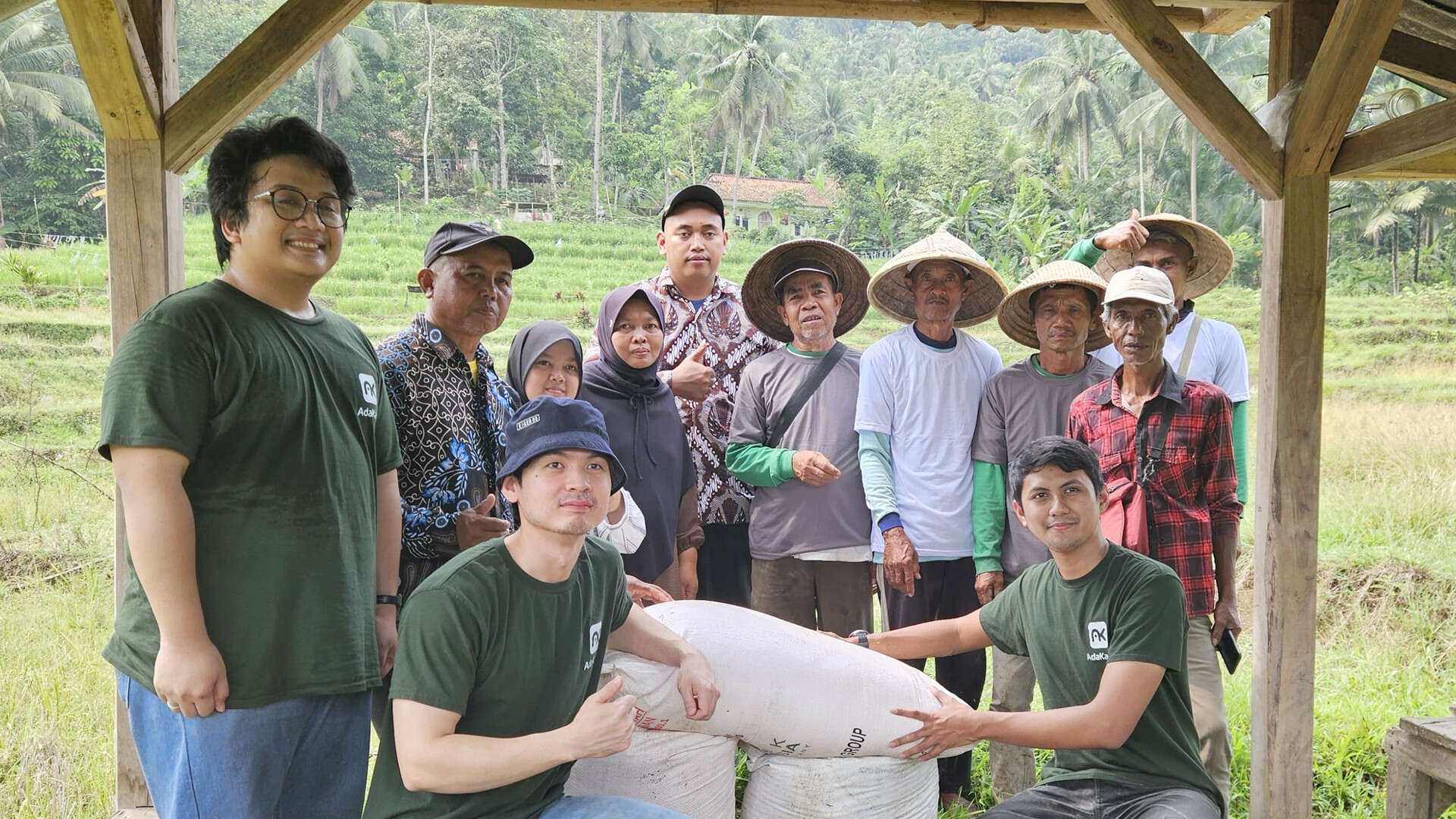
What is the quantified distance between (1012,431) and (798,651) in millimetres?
1238

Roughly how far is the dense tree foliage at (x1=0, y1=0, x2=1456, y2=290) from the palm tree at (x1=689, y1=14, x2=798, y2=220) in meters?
0.10

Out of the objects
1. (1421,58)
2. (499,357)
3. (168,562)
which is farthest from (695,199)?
(499,357)

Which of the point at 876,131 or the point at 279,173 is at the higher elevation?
the point at 876,131

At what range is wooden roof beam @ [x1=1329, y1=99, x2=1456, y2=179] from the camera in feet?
10.9

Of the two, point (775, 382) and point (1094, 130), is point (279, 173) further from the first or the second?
point (1094, 130)

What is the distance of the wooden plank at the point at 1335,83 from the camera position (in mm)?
3375

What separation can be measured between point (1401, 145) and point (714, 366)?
94.2 inches

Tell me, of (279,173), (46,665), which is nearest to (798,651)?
(279,173)

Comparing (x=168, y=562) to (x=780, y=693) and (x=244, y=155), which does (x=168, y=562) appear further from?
(x=780, y=693)

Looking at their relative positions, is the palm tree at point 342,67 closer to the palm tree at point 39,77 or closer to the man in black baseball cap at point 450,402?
the palm tree at point 39,77

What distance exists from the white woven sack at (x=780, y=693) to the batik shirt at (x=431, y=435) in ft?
1.96

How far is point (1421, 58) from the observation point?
3924 millimetres

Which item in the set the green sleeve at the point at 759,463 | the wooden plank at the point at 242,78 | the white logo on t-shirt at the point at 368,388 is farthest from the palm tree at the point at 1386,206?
the white logo on t-shirt at the point at 368,388

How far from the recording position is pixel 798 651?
117 inches
